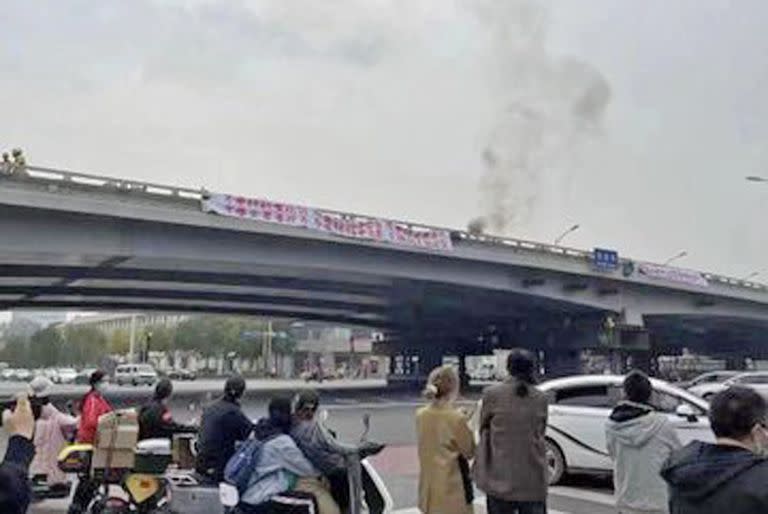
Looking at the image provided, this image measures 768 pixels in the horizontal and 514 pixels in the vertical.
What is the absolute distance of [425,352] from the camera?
65188 millimetres

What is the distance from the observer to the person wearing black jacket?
2.99 m

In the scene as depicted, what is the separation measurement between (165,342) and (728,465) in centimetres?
10773

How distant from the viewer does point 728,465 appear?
9.46 feet

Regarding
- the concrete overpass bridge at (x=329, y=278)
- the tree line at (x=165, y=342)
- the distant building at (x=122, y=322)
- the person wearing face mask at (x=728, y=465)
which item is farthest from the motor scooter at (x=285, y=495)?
the distant building at (x=122, y=322)

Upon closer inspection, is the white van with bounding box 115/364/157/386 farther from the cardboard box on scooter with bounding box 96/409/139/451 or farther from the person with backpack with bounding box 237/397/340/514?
the person with backpack with bounding box 237/397/340/514

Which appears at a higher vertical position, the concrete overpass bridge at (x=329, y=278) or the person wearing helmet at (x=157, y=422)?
the concrete overpass bridge at (x=329, y=278)

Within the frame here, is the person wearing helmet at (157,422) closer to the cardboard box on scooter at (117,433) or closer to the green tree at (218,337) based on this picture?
the cardboard box on scooter at (117,433)

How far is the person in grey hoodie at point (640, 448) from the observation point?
5570 millimetres

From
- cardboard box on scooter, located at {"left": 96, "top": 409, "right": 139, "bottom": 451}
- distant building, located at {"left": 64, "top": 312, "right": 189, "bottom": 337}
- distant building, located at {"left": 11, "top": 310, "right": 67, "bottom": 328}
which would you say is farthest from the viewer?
distant building, located at {"left": 11, "top": 310, "right": 67, "bottom": 328}

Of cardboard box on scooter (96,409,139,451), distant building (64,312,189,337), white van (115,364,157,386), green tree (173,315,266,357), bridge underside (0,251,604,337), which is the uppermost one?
distant building (64,312,189,337)

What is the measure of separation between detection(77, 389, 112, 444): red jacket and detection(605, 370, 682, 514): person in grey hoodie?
543 centimetres

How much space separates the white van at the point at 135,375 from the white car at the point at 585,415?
49.9 m

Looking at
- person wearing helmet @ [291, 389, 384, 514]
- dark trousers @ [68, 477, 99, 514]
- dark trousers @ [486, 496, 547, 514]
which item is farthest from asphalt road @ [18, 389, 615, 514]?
dark trousers @ [486, 496, 547, 514]

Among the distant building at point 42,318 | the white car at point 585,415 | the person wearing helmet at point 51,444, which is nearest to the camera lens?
the person wearing helmet at point 51,444
